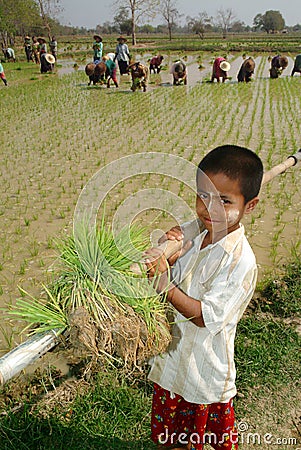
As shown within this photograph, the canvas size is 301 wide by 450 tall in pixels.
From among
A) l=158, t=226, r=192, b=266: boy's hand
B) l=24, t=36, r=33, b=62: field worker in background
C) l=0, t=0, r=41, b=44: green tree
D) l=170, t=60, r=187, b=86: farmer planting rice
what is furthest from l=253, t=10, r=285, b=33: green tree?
l=158, t=226, r=192, b=266: boy's hand

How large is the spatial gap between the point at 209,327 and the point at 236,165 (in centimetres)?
53

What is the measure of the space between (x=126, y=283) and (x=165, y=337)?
0.26 metres

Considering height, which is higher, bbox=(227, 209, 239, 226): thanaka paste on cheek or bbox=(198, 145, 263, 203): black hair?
bbox=(198, 145, 263, 203): black hair

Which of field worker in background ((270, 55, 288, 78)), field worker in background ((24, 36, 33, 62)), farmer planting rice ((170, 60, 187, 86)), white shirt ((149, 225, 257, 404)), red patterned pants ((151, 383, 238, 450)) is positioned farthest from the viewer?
field worker in background ((24, 36, 33, 62))

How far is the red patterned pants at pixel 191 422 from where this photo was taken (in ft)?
5.36

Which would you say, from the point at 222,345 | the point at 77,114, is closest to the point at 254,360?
the point at 222,345

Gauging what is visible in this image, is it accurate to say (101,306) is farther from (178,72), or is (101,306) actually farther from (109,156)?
(178,72)

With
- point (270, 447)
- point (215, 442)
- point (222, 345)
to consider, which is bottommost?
point (270, 447)

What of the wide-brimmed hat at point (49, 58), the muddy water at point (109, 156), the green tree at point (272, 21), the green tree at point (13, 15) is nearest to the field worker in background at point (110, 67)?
the muddy water at point (109, 156)

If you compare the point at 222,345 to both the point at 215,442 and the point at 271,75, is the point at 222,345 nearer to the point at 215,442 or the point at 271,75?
the point at 215,442

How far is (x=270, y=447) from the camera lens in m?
1.99

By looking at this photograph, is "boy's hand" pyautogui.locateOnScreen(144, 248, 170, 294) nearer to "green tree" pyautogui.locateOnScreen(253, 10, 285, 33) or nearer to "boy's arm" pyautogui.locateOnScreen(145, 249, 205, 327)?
"boy's arm" pyautogui.locateOnScreen(145, 249, 205, 327)

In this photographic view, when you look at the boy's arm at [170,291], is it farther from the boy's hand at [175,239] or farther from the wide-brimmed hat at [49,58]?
the wide-brimmed hat at [49,58]

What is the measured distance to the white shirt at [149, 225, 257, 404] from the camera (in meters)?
1.37
